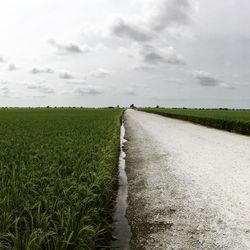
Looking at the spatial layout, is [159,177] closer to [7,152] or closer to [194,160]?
[194,160]

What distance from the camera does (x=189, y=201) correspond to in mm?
8461

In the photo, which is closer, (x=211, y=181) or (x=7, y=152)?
(x=211, y=181)

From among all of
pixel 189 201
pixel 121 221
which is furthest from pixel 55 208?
pixel 189 201

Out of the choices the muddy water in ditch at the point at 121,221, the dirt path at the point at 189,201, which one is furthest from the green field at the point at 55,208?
the dirt path at the point at 189,201

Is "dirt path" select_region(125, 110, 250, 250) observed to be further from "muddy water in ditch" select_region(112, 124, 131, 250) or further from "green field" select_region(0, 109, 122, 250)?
"green field" select_region(0, 109, 122, 250)

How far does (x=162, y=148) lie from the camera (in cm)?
1792

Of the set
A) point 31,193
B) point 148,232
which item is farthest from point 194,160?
point 31,193

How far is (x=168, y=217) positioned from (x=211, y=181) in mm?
3458

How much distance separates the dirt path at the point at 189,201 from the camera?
20.6 feet

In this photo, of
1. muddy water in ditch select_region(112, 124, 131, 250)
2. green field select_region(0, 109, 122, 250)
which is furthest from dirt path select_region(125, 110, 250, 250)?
green field select_region(0, 109, 122, 250)

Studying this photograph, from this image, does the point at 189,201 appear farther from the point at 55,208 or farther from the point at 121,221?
the point at 55,208

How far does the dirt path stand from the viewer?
6.29m

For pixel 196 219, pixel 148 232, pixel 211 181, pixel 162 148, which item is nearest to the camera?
pixel 148 232

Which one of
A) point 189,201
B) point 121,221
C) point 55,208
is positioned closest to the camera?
point 55,208
